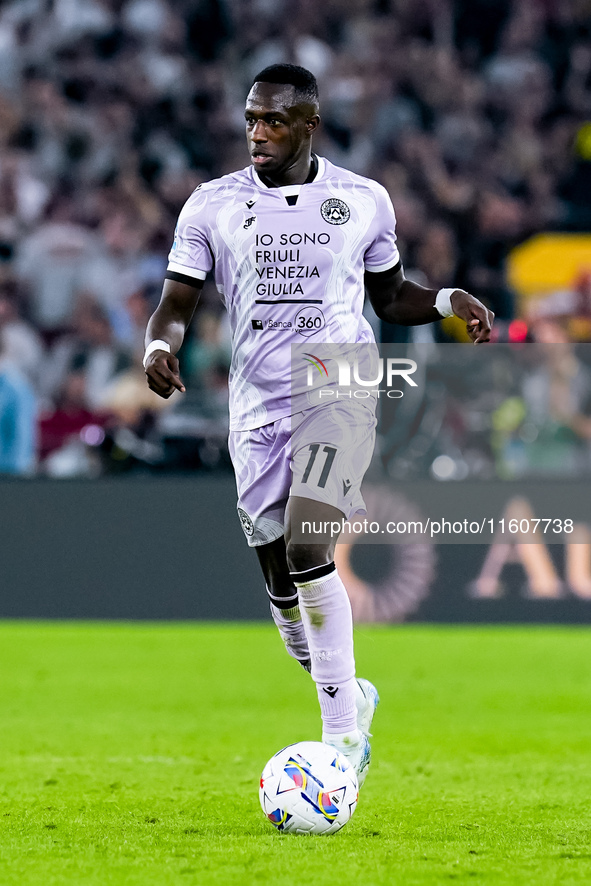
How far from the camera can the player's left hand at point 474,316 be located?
14.6 ft

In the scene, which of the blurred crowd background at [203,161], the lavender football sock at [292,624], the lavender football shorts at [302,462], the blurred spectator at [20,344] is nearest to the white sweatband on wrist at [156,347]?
the lavender football shorts at [302,462]

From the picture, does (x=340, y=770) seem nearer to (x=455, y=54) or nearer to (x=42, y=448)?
(x=42, y=448)

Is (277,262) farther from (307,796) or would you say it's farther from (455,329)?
(455,329)

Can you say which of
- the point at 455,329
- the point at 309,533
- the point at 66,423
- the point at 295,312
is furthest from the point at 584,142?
the point at 309,533

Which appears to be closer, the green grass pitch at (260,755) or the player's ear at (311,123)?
the green grass pitch at (260,755)

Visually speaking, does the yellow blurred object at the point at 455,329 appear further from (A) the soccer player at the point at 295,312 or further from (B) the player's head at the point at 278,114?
(B) the player's head at the point at 278,114

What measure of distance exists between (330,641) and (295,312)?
109 cm

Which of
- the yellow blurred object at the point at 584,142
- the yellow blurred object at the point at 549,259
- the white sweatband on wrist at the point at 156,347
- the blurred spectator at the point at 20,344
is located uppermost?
the white sweatband on wrist at the point at 156,347

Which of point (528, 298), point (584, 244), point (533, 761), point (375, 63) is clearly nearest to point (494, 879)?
point (533, 761)

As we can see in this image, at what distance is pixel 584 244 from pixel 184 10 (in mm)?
5194

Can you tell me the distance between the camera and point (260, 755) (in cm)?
582

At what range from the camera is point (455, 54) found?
584 inches

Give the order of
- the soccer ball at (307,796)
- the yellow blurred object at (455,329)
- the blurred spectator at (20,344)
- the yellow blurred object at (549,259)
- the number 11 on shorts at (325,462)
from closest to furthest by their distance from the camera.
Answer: the soccer ball at (307,796)
the number 11 on shorts at (325,462)
the yellow blurred object at (455,329)
the blurred spectator at (20,344)
the yellow blurred object at (549,259)

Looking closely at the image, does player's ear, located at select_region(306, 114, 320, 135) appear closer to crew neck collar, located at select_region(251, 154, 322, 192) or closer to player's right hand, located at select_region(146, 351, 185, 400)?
crew neck collar, located at select_region(251, 154, 322, 192)
